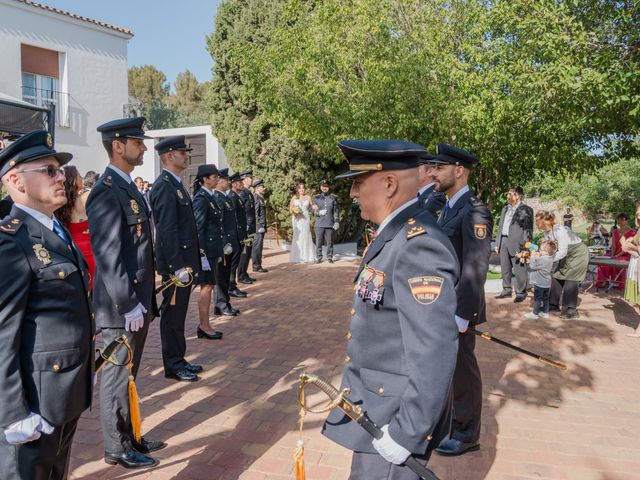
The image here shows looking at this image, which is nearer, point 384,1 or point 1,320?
point 1,320

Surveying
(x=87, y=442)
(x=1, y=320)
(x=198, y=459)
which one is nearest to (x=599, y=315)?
(x=198, y=459)

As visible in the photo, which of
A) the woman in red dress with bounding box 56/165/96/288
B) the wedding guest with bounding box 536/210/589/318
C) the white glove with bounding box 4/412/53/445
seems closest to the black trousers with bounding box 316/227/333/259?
the wedding guest with bounding box 536/210/589/318

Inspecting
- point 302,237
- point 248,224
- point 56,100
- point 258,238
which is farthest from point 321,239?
point 56,100

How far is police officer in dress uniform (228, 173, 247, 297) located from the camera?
9.50 meters

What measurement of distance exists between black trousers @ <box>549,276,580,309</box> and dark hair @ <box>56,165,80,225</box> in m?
7.53

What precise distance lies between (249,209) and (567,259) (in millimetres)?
6481

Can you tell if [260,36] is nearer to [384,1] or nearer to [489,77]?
[384,1]

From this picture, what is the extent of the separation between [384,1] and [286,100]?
2.91m

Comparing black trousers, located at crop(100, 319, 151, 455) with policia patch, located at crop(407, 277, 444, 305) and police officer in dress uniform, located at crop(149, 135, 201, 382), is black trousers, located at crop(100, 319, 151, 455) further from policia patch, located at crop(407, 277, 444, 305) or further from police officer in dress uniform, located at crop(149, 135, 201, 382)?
policia patch, located at crop(407, 277, 444, 305)

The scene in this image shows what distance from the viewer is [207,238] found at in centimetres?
701

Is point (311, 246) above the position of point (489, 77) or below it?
below

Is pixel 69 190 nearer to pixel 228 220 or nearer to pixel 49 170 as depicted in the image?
pixel 49 170

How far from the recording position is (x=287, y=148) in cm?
1545

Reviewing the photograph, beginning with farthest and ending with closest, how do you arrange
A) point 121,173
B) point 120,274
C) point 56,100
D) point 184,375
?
point 56,100 < point 184,375 < point 121,173 < point 120,274
